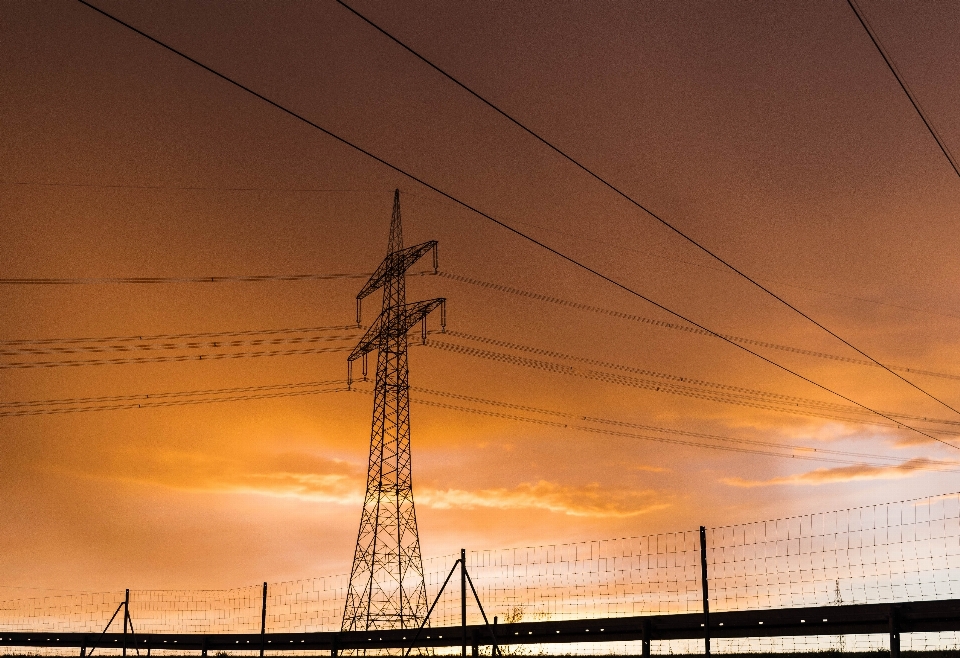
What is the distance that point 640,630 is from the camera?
641 inches

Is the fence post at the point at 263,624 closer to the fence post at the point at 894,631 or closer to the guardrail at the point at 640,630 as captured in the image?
the guardrail at the point at 640,630

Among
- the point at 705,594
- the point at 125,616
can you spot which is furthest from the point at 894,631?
the point at 125,616

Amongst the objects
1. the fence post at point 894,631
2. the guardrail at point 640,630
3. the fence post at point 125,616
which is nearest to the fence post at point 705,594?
the guardrail at point 640,630

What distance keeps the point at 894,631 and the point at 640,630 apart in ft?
13.0

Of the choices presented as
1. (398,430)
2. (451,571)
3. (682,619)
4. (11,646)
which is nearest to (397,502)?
(398,430)

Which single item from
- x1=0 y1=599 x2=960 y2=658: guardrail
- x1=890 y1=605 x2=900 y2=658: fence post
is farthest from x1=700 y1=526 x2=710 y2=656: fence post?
x1=890 y1=605 x2=900 y2=658: fence post

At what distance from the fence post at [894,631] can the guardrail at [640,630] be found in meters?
0.01

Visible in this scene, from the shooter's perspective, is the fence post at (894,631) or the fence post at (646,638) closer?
the fence post at (894,631)

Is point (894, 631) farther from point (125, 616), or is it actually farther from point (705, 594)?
point (125, 616)

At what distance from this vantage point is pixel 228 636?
24.2 meters

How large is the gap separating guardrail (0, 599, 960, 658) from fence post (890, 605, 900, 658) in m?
0.01

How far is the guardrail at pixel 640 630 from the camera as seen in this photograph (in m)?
13.7

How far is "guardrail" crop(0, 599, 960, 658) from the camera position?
1369 centimetres

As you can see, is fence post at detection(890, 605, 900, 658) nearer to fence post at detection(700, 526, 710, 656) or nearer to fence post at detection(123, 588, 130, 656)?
fence post at detection(700, 526, 710, 656)
